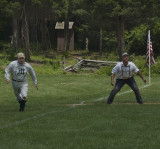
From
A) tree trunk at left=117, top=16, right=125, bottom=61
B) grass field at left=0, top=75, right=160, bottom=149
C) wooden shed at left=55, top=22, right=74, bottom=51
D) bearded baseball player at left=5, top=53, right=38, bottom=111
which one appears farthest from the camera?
wooden shed at left=55, top=22, right=74, bottom=51

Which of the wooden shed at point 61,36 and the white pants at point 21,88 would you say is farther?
the wooden shed at point 61,36

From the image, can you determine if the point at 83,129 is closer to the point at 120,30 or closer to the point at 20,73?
the point at 20,73

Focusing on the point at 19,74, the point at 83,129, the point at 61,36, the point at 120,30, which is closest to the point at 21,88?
the point at 19,74

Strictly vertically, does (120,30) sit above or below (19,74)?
above

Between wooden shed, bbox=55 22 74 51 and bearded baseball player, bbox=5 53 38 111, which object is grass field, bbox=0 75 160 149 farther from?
wooden shed, bbox=55 22 74 51

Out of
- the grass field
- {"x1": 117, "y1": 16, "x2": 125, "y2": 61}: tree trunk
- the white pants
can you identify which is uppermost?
{"x1": 117, "y1": 16, "x2": 125, "y2": 61}: tree trunk

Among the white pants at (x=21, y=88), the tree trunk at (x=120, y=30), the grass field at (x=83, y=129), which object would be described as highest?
the tree trunk at (x=120, y=30)

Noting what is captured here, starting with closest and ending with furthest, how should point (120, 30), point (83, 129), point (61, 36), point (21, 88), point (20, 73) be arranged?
point (83, 129), point (20, 73), point (21, 88), point (120, 30), point (61, 36)

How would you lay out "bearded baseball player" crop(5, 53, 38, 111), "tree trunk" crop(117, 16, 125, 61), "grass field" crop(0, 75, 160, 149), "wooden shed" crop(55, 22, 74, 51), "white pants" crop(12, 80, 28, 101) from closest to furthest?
"grass field" crop(0, 75, 160, 149)
"bearded baseball player" crop(5, 53, 38, 111)
"white pants" crop(12, 80, 28, 101)
"tree trunk" crop(117, 16, 125, 61)
"wooden shed" crop(55, 22, 74, 51)

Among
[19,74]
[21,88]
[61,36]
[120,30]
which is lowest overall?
[21,88]

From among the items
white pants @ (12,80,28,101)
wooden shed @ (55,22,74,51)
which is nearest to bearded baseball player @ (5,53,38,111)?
white pants @ (12,80,28,101)

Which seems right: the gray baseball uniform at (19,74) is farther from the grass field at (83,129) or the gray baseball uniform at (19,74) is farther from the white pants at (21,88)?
the grass field at (83,129)

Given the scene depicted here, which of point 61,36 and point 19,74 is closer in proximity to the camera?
point 19,74

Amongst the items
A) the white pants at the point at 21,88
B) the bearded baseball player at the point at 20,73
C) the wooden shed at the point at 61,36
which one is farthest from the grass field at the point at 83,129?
the wooden shed at the point at 61,36
